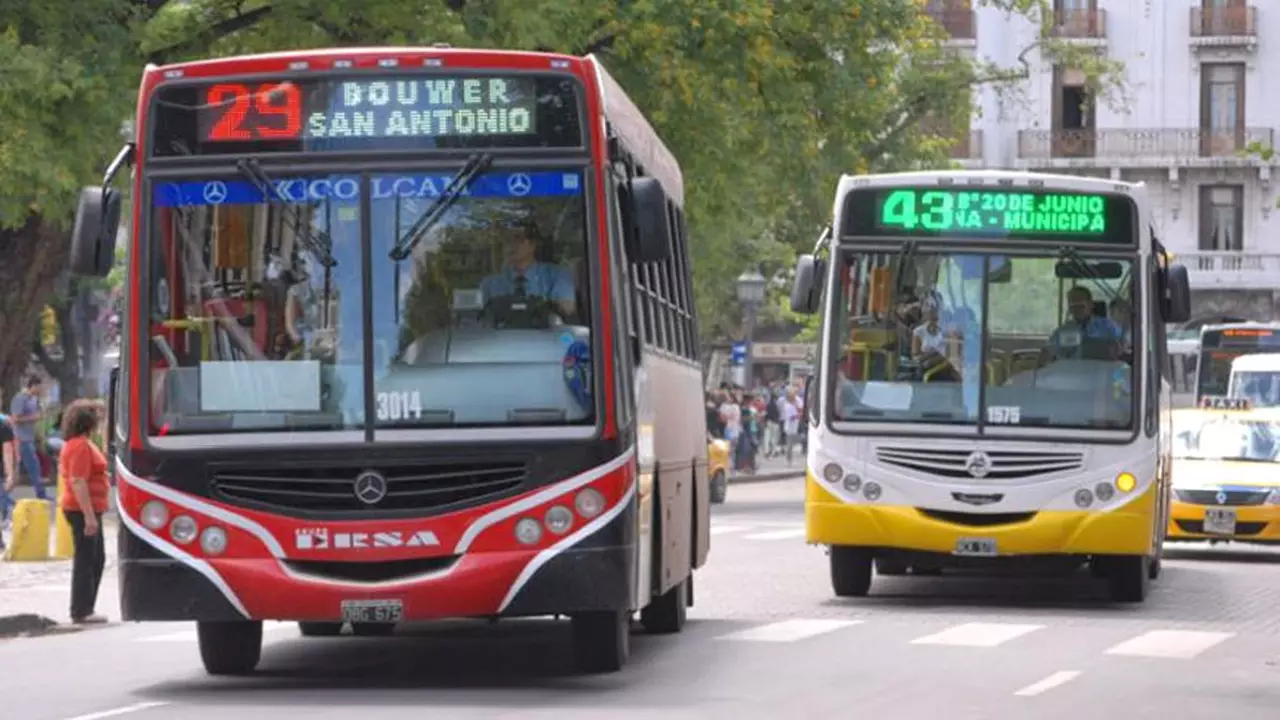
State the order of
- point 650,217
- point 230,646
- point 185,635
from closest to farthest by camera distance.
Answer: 1. point 650,217
2. point 230,646
3. point 185,635

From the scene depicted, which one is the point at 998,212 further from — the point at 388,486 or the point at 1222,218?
the point at 1222,218

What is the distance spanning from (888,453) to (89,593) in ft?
17.9

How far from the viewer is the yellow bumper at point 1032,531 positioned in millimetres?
20344

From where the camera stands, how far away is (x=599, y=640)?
48.7 feet

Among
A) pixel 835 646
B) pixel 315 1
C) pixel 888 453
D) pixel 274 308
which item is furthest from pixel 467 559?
pixel 315 1

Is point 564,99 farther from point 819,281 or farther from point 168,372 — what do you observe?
point 819,281

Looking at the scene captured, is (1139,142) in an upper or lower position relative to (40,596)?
upper

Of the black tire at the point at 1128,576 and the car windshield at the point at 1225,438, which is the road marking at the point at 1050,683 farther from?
the car windshield at the point at 1225,438

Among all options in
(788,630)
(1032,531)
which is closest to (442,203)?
(788,630)

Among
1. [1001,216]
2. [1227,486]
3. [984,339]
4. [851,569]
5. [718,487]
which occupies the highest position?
[1001,216]

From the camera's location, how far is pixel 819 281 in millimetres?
21172

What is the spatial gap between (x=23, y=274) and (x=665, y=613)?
1980 centimetres

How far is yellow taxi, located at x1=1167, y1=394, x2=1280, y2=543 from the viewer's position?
1150 inches

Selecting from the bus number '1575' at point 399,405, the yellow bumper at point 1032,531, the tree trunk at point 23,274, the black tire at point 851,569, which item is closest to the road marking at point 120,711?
the bus number '1575' at point 399,405
